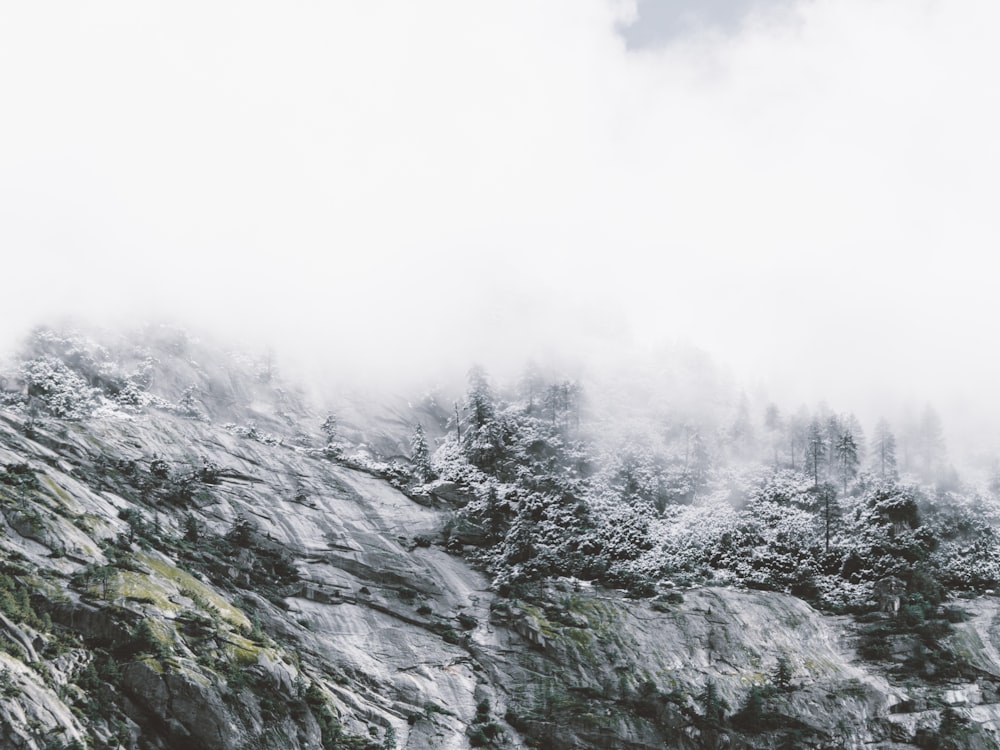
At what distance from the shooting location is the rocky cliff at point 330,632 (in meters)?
59.1

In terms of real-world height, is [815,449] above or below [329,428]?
above

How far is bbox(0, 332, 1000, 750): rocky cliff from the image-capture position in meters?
59.1

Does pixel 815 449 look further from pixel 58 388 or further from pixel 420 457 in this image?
pixel 58 388

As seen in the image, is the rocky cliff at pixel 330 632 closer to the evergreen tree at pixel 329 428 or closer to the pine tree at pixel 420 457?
the pine tree at pixel 420 457

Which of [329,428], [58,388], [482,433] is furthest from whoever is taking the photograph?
[329,428]

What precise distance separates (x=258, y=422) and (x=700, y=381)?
81.1 m

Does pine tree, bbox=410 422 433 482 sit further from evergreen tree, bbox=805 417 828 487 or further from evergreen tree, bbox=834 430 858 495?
evergreen tree, bbox=834 430 858 495

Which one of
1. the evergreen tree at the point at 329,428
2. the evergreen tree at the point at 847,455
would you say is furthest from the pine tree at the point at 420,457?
the evergreen tree at the point at 847,455

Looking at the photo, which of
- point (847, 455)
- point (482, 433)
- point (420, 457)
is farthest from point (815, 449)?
point (420, 457)

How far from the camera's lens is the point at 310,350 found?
521 feet

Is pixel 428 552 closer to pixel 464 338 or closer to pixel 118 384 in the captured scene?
pixel 118 384

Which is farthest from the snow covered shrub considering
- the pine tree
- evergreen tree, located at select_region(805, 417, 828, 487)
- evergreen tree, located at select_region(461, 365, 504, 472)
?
evergreen tree, located at select_region(805, 417, 828, 487)

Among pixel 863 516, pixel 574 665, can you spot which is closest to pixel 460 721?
pixel 574 665

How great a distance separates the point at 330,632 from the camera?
290 feet
